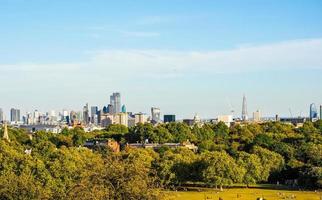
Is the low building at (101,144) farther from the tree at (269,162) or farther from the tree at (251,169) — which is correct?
the tree at (251,169)

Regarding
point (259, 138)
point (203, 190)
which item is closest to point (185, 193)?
point (203, 190)

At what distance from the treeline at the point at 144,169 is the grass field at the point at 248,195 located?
59.2 inches

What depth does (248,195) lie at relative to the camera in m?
55.3

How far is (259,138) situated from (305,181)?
757 inches

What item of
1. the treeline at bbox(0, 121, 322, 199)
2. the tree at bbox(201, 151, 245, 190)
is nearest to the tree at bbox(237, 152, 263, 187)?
the treeline at bbox(0, 121, 322, 199)

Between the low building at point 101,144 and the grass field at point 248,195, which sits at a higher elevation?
the low building at point 101,144

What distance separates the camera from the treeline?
2845cm

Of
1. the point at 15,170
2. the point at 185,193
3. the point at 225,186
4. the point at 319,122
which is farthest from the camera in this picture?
the point at 319,122

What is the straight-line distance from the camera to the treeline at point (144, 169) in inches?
1120

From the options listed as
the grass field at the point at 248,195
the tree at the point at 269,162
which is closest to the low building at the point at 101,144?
the tree at the point at 269,162

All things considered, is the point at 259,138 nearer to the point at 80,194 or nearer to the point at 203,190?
the point at 203,190

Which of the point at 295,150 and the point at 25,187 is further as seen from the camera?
the point at 295,150

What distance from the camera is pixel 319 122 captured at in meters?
114

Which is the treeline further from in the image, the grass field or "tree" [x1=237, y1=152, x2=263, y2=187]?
the grass field
